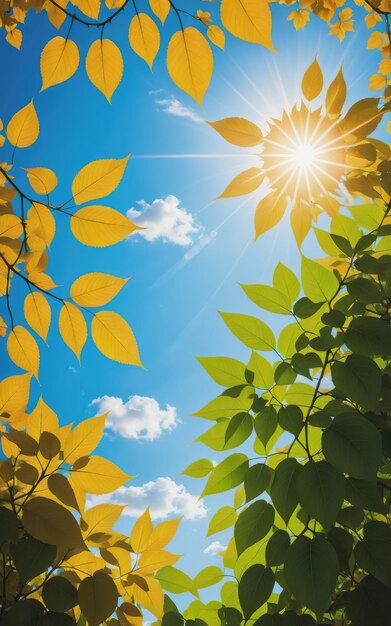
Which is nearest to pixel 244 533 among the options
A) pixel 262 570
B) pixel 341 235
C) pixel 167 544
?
pixel 262 570

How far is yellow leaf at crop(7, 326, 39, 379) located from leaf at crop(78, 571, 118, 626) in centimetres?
45

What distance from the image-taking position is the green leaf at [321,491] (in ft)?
1.96

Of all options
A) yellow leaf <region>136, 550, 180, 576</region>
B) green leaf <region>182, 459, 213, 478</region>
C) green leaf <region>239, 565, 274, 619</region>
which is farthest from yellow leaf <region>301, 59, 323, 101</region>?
yellow leaf <region>136, 550, 180, 576</region>

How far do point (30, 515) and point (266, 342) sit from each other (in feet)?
1.51

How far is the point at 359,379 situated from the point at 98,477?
0.47 m

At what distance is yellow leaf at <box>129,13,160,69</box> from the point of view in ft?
2.80

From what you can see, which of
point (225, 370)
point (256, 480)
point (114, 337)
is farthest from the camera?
point (114, 337)

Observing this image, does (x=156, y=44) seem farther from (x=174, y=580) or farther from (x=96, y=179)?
(x=174, y=580)

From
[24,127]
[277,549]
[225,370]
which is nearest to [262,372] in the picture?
[225,370]

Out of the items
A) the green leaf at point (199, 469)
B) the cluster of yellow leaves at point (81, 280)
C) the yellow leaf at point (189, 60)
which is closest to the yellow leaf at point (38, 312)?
the cluster of yellow leaves at point (81, 280)

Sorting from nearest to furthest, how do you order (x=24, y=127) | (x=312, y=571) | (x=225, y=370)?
(x=312, y=571)
(x=225, y=370)
(x=24, y=127)

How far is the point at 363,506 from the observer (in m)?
0.67

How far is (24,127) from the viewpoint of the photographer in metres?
1.04

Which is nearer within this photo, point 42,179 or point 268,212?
point 268,212
